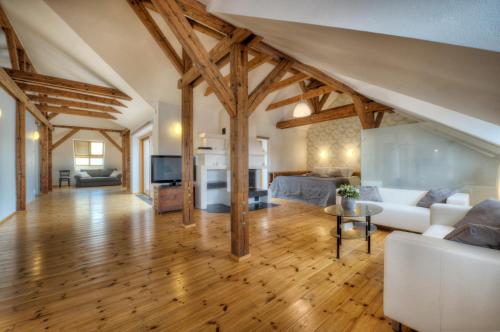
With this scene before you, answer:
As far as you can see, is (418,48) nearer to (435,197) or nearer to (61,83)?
(435,197)

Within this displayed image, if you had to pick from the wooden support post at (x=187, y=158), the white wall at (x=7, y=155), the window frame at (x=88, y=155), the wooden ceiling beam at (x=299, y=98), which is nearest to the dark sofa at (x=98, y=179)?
the window frame at (x=88, y=155)

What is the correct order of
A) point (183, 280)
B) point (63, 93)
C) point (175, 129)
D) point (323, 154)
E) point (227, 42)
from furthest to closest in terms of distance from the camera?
point (323, 154), point (175, 129), point (63, 93), point (227, 42), point (183, 280)

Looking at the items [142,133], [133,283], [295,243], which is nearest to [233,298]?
[133,283]

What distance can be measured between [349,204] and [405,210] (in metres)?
1.24

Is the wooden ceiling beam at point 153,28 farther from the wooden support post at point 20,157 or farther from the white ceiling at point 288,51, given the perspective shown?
the wooden support post at point 20,157

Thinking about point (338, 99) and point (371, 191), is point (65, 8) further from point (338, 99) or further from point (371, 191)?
point (338, 99)

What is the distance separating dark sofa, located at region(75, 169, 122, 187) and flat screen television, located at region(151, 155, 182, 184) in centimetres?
705

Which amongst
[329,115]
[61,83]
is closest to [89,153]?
[61,83]

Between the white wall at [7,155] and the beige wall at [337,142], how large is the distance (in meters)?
9.05

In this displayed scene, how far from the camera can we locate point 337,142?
8.27 meters

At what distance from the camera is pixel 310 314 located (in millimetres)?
1593

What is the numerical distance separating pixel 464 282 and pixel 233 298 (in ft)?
5.04

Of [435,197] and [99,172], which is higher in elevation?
[99,172]

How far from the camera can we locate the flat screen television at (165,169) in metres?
4.82
